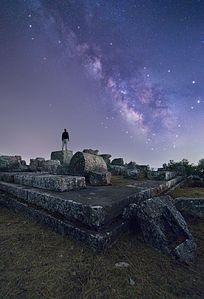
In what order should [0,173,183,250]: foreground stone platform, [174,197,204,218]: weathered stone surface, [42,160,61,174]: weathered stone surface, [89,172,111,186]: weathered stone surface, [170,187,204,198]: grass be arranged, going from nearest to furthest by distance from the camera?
[0,173,183,250]: foreground stone platform
[174,197,204,218]: weathered stone surface
[89,172,111,186]: weathered stone surface
[170,187,204,198]: grass
[42,160,61,174]: weathered stone surface

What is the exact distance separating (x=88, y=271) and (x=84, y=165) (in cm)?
383

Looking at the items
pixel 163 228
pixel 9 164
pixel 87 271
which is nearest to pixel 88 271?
pixel 87 271

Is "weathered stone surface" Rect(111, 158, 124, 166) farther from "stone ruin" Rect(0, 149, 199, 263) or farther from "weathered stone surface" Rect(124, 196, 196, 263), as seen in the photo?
"weathered stone surface" Rect(124, 196, 196, 263)

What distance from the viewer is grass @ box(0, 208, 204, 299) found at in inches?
74.3

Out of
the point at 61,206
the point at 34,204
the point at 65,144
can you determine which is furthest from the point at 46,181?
the point at 65,144

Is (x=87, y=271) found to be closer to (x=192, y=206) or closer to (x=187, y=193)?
(x=192, y=206)

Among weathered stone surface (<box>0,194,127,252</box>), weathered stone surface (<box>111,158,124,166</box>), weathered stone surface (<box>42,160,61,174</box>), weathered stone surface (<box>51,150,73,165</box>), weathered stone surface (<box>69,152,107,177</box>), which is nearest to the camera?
weathered stone surface (<box>0,194,127,252</box>)

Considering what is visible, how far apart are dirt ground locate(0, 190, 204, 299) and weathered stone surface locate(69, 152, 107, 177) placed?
2968mm

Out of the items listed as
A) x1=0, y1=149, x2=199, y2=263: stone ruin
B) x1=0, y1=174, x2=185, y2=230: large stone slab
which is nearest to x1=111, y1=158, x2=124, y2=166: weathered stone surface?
x1=0, y1=149, x2=199, y2=263: stone ruin

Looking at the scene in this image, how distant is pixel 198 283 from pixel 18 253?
206 cm

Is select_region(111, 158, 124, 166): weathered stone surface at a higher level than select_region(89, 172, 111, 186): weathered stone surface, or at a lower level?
higher

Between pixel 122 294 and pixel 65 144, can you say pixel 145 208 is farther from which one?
pixel 65 144

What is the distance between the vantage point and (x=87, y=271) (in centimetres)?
216

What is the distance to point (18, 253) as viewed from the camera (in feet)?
8.34
